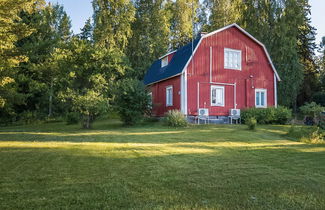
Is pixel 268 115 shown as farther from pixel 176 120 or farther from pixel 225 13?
pixel 225 13

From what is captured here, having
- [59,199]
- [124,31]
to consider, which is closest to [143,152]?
[59,199]

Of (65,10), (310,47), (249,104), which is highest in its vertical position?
(65,10)

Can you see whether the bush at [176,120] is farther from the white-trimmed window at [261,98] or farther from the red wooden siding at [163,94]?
the white-trimmed window at [261,98]

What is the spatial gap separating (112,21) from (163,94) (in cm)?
1274

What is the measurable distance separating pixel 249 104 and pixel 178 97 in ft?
16.7

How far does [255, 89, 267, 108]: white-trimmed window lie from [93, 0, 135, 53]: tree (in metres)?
14.6

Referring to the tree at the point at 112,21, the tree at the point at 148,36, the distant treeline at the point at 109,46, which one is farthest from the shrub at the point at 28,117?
the tree at the point at 148,36

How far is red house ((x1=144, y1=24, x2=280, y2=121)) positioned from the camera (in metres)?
15.9

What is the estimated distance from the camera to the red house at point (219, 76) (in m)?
15.9

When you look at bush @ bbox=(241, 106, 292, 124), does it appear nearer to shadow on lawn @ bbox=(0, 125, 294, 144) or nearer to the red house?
the red house

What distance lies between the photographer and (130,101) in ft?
46.6

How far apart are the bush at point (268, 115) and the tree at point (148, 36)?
49.6ft

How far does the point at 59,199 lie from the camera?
10.2ft

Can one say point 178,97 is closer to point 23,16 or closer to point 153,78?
point 153,78
